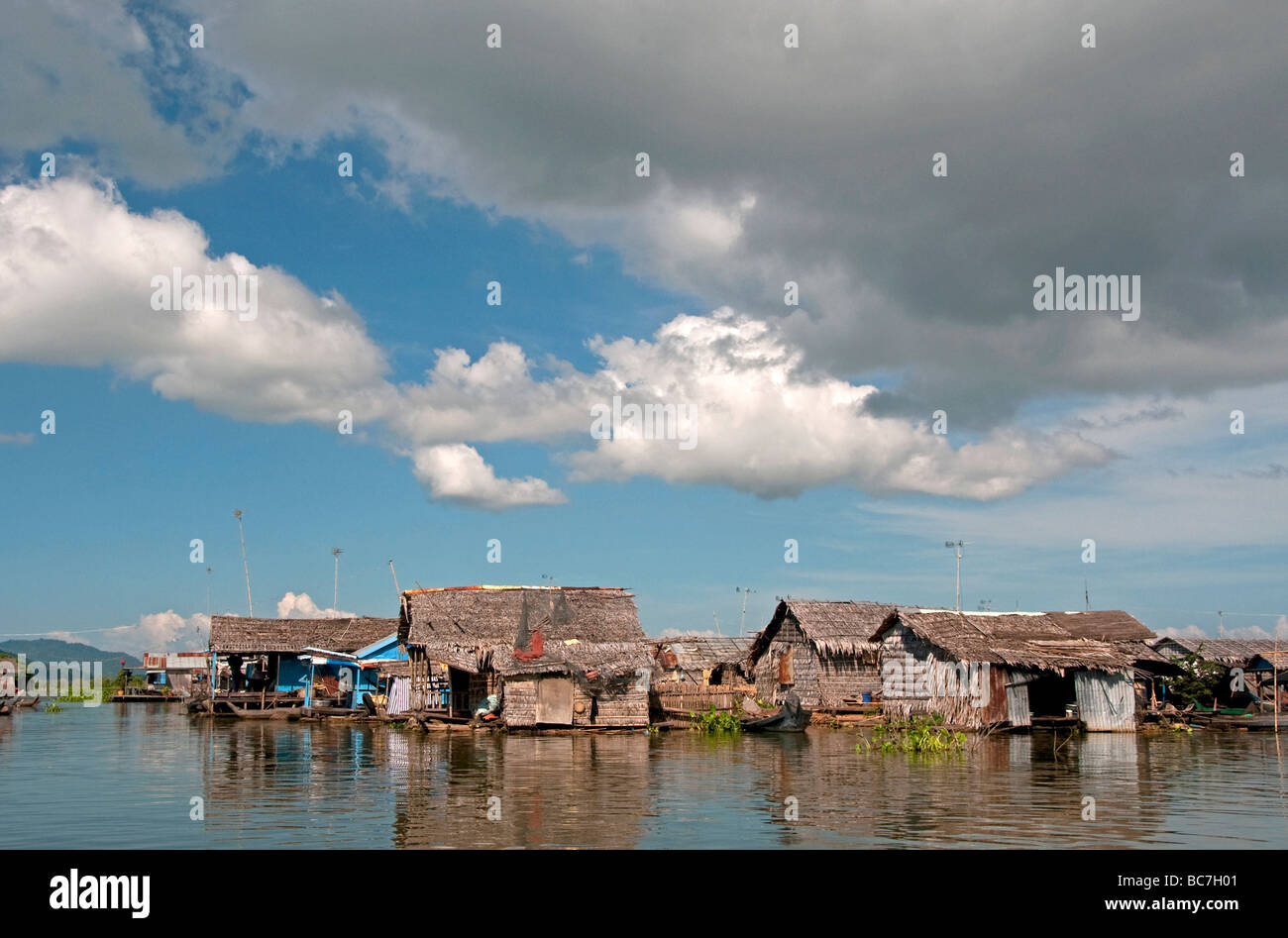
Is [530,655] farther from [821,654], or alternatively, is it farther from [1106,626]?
[1106,626]

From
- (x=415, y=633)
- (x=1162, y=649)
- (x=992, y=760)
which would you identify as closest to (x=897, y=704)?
(x=992, y=760)

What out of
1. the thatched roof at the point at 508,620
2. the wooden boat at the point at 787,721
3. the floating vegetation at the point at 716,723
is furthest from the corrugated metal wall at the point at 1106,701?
the thatched roof at the point at 508,620

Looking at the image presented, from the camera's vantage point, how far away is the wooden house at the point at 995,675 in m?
33.6

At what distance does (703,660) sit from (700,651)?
0.62m

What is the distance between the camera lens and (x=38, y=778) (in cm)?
2267

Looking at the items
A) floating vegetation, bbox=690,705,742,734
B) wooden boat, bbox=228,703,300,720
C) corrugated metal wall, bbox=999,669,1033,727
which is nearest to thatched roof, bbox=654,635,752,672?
floating vegetation, bbox=690,705,742,734

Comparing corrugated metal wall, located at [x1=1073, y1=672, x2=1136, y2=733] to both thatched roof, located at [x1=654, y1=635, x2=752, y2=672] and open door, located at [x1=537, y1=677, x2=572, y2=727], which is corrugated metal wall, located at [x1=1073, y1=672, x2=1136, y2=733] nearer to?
thatched roof, located at [x1=654, y1=635, x2=752, y2=672]

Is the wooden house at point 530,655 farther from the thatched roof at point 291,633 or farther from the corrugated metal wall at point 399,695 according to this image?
the thatched roof at point 291,633

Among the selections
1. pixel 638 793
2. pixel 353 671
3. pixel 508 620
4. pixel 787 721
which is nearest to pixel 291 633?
pixel 353 671

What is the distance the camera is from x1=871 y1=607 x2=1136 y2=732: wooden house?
3356cm

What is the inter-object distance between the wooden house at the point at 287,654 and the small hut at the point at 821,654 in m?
19.9

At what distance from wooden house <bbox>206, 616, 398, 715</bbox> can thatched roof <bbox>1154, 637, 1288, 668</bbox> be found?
132 feet
